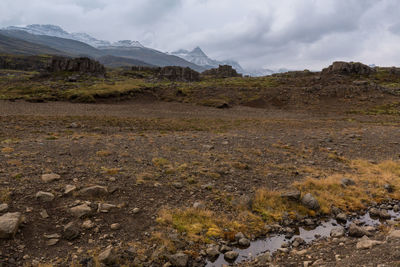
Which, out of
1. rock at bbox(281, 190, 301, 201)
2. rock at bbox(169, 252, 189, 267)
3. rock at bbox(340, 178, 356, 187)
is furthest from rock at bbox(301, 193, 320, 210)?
rock at bbox(169, 252, 189, 267)

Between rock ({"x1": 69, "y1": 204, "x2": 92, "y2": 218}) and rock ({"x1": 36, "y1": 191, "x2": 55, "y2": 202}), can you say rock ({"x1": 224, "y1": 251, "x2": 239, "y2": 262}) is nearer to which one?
rock ({"x1": 69, "y1": 204, "x2": 92, "y2": 218})

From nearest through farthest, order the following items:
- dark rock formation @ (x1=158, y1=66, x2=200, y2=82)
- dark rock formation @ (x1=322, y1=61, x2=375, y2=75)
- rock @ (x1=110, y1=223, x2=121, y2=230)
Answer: rock @ (x1=110, y1=223, x2=121, y2=230) → dark rock formation @ (x1=322, y1=61, x2=375, y2=75) → dark rock formation @ (x1=158, y1=66, x2=200, y2=82)

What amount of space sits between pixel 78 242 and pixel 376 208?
43.0ft

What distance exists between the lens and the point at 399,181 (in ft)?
46.2

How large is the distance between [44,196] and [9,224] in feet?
6.38

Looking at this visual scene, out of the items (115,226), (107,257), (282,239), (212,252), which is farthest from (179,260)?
(282,239)

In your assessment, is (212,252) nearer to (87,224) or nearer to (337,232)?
(87,224)

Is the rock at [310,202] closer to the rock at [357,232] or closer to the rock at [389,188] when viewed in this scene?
the rock at [357,232]

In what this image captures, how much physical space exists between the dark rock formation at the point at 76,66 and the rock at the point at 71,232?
91676mm

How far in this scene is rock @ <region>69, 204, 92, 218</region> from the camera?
28.0ft

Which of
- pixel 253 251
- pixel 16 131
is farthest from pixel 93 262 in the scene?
pixel 16 131

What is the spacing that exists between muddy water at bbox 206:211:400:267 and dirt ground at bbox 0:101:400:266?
3.39ft

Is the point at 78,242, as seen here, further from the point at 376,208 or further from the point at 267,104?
the point at 267,104

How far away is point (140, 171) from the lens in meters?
12.7
